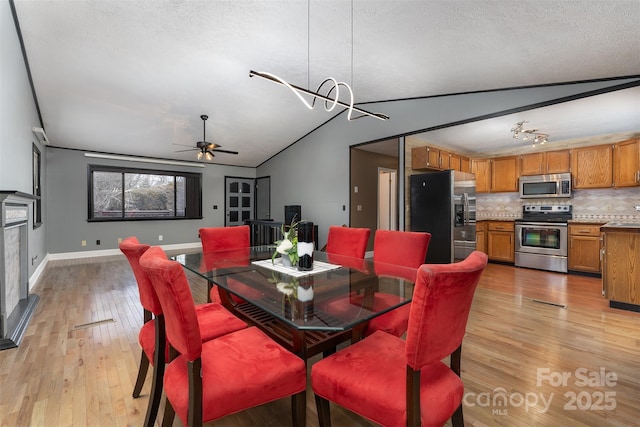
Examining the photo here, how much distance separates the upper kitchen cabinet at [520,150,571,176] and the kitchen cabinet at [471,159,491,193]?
0.59 metres

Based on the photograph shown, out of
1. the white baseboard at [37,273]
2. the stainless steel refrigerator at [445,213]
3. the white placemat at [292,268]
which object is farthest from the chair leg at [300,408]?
the white baseboard at [37,273]

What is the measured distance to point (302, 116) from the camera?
548cm

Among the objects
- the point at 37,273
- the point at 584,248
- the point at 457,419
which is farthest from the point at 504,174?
the point at 37,273

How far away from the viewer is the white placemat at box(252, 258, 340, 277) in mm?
1974

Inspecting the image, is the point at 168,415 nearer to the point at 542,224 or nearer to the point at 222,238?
the point at 222,238

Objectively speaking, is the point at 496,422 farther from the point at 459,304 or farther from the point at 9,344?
the point at 9,344

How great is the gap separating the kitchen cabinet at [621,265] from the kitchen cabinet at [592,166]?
83.0 inches

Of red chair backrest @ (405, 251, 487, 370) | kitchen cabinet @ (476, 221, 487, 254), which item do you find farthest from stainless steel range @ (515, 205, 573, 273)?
red chair backrest @ (405, 251, 487, 370)

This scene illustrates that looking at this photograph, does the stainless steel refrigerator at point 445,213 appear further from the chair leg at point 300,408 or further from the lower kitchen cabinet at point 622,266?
the chair leg at point 300,408

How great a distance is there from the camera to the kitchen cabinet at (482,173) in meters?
5.98

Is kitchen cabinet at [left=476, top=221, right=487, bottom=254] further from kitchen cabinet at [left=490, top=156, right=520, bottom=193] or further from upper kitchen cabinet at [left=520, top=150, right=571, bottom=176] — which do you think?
upper kitchen cabinet at [left=520, top=150, right=571, bottom=176]

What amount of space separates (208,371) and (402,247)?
1758mm

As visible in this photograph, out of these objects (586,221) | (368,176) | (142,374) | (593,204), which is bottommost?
(142,374)

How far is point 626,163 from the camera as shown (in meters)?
4.36
